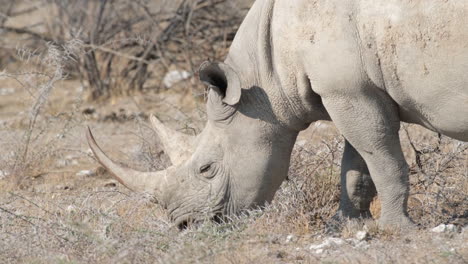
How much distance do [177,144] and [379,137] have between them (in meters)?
1.39

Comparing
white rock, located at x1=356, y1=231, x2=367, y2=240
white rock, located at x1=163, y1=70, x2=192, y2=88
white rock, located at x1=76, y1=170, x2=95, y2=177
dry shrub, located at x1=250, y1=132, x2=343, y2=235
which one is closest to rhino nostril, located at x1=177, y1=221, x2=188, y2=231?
dry shrub, located at x1=250, y1=132, x2=343, y2=235

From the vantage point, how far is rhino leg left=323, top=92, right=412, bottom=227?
213 inches

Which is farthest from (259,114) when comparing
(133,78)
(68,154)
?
(133,78)

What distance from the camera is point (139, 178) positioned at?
6121 mm

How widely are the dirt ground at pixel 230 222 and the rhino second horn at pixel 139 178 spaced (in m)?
0.10

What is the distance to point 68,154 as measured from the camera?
31.9 ft

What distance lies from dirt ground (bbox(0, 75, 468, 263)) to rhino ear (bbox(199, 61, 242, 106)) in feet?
2.42

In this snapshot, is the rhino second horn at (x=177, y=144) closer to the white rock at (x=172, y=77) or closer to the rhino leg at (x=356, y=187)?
the rhino leg at (x=356, y=187)

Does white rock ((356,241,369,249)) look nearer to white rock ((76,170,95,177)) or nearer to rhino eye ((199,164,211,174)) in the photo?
rhino eye ((199,164,211,174))

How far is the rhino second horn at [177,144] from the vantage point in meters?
6.11

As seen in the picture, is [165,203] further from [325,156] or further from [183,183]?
[325,156]

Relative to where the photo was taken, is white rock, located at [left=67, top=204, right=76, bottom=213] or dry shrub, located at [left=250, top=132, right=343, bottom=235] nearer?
→ dry shrub, located at [left=250, top=132, right=343, bottom=235]

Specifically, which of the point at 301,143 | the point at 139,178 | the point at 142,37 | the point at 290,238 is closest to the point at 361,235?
the point at 290,238

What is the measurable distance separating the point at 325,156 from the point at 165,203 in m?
1.38
